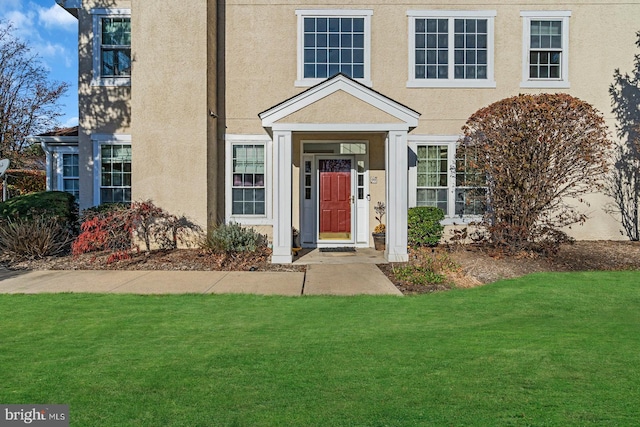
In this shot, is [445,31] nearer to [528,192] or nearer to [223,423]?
[528,192]

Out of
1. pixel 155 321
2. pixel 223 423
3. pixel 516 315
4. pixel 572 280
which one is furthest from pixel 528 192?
pixel 223 423

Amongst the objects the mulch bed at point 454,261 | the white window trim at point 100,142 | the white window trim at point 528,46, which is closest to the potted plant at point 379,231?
the mulch bed at point 454,261

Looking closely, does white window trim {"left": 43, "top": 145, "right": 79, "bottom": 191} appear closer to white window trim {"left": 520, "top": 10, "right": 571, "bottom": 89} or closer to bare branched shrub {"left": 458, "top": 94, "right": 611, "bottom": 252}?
bare branched shrub {"left": 458, "top": 94, "right": 611, "bottom": 252}

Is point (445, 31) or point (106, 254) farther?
point (445, 31)

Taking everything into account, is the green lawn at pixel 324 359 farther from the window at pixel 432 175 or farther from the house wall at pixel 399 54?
the house wall at pixel 399 54

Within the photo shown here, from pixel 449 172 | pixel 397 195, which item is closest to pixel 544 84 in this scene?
pixel 449 172

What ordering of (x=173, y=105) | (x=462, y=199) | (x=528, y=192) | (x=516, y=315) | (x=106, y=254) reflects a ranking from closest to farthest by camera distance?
(x=516, y=315)
(x=528, y=192)
(x=106, y=254)
(x=173, y=105)
(x=462, y=199)

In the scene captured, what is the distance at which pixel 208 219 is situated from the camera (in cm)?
1148

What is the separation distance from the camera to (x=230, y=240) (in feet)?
33.7

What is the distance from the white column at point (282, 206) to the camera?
32.6 ft

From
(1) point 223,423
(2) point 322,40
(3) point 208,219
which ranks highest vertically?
(2) point 322,40

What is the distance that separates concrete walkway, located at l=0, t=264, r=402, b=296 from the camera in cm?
752

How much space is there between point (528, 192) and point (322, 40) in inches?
265

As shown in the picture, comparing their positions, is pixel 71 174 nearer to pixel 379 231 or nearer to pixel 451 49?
pixel 379 231
